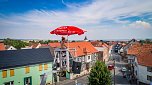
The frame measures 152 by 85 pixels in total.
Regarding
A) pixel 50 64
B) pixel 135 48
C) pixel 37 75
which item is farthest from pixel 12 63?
pixel 135 48

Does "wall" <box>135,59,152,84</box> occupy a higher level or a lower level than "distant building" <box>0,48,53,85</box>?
lower

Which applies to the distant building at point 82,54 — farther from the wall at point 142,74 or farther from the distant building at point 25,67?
the wall at point 142,74

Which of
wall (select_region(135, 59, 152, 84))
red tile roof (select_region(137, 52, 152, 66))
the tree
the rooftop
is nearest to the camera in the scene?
the tree

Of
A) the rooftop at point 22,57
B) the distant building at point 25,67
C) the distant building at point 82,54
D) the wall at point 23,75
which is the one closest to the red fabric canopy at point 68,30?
the rooftop at point 22,57

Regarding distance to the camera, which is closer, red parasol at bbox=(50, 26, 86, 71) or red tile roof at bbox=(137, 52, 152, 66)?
red parasol at bbox=(50, 26, 86, 71)

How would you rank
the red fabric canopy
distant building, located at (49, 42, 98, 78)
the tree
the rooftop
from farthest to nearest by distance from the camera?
distant building, located at (49, 42, 98, 78)
the red fabric canopy
the rooftop
the tree

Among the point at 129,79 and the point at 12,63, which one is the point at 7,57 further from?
the point at 129,79

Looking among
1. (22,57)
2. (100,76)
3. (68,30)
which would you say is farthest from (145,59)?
(22,57)

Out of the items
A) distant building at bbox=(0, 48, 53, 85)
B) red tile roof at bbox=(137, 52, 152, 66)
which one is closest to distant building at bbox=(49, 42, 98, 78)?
distant building at bbox=(0, 48, 53, 85)

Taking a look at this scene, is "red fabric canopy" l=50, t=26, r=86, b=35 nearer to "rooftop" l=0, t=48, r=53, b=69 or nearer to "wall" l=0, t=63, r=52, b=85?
"rooftop" l=0, t=48, r=53, b=69
